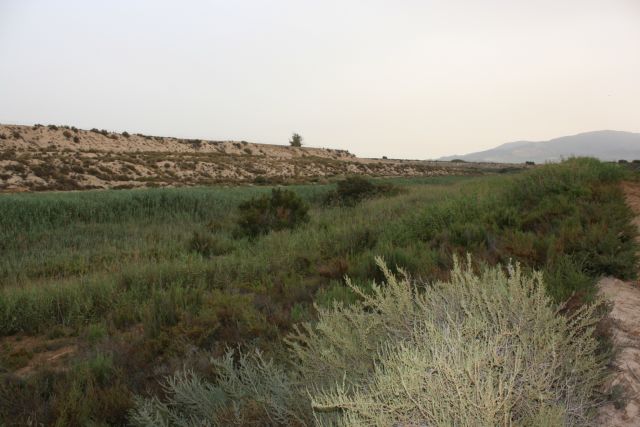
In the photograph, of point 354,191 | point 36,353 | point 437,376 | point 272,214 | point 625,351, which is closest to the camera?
point 437,376

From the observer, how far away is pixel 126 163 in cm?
3597

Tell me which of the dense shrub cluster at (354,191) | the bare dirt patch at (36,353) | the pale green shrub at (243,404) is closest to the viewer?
the pale green shrub at (243,404)

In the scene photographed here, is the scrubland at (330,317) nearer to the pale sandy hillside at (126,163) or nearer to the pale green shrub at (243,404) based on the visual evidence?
the pale green shrub at (243,404)

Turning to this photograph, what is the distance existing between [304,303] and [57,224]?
1234 centimetres

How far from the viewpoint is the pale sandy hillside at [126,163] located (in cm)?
2850

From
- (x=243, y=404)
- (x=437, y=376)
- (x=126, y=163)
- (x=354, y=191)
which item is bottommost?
(x=243, y=404)

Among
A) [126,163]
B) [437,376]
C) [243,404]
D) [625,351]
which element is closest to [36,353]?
[243,404]

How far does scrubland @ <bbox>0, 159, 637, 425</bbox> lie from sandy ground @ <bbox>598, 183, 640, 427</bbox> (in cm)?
15

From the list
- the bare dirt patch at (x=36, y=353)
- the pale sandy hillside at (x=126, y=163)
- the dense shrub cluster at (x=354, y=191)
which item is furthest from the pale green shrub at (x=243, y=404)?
the pale sandy hillside at (x=126, y=163)

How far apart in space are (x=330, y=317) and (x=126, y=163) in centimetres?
3763

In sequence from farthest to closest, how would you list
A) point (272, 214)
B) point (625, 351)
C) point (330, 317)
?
1. point (272, 214)
2. point (625, 351)
3. point (330, 317)

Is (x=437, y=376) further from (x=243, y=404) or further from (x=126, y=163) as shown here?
(x=126, y=163)

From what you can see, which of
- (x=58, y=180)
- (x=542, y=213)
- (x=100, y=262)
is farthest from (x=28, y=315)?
(x=58, y=180)

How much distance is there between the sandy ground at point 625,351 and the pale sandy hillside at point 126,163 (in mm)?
28254
